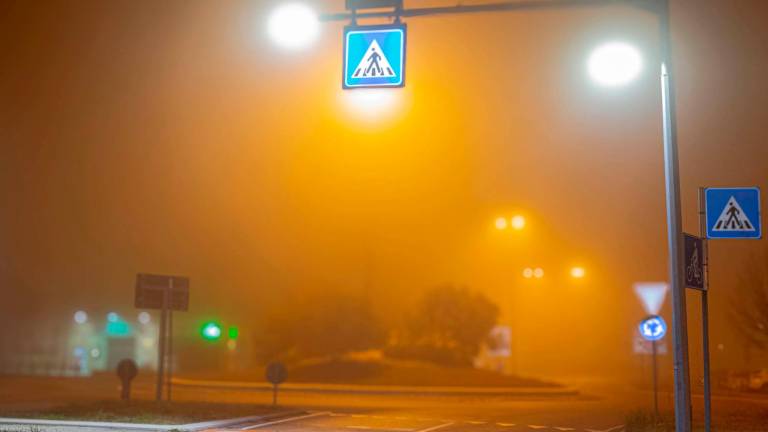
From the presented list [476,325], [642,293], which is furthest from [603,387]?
[642,293]

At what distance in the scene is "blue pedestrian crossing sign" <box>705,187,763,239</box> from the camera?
465 inches

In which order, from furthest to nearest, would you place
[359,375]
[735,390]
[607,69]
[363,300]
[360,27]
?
[363,300]
[359,375]
[735,390]
[607,69]
[360,27]

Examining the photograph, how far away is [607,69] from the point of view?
1221 centimetres

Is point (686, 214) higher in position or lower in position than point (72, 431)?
higher

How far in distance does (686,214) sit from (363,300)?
2478 centimetres

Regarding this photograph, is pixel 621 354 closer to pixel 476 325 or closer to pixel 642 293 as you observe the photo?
pixel 476 325

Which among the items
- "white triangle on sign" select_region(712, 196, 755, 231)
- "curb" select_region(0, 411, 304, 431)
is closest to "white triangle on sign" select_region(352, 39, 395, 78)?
"white triangle on sign" select_region(712, 196, 755, 231)

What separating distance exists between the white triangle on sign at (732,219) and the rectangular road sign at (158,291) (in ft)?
48.3

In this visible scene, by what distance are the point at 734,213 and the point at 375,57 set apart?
5363mm

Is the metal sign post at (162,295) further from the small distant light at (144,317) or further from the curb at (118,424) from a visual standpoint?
the small distant light at (144,317)

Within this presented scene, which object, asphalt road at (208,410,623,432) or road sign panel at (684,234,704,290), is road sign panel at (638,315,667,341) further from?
road sign panel at (684,234,704,290)

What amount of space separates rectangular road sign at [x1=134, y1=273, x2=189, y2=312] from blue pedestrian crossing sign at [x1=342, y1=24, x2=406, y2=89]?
41.1 ft

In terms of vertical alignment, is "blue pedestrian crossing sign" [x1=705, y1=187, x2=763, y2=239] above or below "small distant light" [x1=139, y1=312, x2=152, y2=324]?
above

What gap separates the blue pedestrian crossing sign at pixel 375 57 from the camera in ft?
36.9
